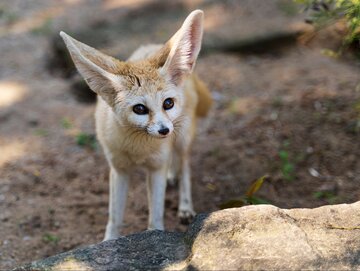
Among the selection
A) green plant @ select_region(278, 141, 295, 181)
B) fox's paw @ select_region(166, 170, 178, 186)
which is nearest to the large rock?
green plant @ select_region(278, 141, 295, 181)

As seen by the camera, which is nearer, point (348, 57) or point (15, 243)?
point (15, 243)

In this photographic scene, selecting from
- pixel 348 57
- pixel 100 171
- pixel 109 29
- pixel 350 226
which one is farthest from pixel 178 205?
pixel 109 29

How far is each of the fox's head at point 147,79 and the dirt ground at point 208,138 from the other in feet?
4.50

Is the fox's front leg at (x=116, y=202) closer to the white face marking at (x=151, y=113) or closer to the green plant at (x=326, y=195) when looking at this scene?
the white face marking at (x=151, y=113)

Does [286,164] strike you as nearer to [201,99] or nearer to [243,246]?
[201,99]

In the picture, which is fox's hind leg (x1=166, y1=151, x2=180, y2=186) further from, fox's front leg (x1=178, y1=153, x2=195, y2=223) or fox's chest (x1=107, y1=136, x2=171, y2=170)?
fox's chest (x1=107, y1=136, x2=171, y2=170)

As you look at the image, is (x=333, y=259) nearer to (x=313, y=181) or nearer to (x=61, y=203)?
(x=313, y=181)

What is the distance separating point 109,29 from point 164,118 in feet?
15.1

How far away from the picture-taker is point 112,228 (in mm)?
3943

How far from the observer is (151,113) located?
3.22 meters

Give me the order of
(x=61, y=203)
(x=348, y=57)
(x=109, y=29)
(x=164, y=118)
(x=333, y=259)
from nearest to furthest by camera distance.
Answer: (x=333, y=259)
(x=164, y=118)
(x=61, y=203)
(x=348, y=57)
(x=109, y=29)

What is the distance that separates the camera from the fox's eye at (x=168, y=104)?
3309 mm

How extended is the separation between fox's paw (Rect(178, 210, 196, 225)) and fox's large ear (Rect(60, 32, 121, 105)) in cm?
147

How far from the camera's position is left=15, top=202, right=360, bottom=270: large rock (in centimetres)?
242
